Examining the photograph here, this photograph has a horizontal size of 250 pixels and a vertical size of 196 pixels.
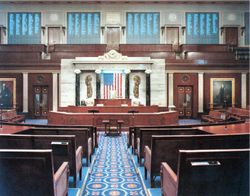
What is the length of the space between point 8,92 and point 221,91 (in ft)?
43.2

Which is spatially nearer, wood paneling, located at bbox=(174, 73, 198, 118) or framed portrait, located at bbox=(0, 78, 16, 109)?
framed portrait, located at bbox=(0, 78, 16, 109)

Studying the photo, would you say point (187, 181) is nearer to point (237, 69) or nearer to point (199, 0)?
point (237, 69)

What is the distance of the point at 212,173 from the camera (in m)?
2.69

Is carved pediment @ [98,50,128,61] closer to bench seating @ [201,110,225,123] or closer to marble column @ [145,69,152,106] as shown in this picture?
marble column @ [145,69,152,106]

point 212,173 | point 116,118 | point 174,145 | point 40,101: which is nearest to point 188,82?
point 116,118

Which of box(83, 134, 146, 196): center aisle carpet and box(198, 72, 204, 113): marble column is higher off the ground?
box(198, 72, 204, 113): marble column

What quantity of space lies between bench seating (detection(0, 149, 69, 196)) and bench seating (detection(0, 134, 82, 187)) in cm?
112

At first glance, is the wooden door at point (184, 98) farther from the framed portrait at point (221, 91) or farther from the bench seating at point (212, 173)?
the bench seating at point (212, 173)

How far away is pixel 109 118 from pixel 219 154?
925cm

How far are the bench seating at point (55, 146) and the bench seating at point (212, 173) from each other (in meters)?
1.79

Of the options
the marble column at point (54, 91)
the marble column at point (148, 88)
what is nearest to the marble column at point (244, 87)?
the marble column at point (148, 88)

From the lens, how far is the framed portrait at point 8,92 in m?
17.2

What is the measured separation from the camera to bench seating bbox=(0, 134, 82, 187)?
4051 mm

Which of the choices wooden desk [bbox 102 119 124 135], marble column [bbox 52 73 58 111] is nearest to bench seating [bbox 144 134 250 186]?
wooden desk [bbox 102 119 124 135]
